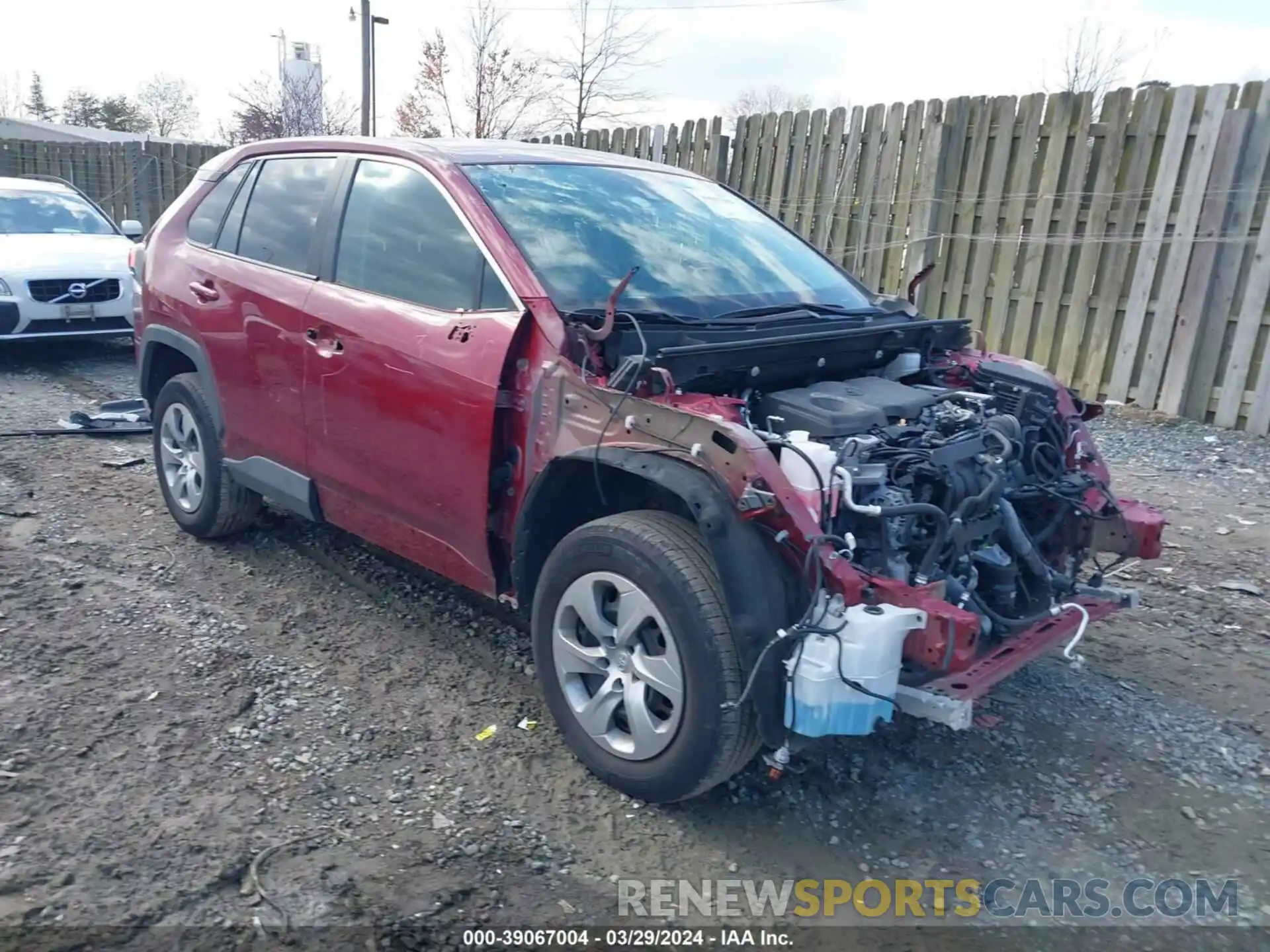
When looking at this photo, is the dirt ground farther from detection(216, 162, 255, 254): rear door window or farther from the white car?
the white car

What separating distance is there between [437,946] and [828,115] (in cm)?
878

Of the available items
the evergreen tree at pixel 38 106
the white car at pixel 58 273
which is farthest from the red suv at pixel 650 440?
the evergreen tree at pixel 38 106

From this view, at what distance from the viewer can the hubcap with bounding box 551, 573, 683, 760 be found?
9.70 ft

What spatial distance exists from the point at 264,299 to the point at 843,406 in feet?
8.38

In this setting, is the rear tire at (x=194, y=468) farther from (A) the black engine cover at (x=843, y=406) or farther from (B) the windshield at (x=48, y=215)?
(B) the windshield at (x=48, y=215)

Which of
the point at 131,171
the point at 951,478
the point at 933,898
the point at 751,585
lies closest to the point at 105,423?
the point at 751,585

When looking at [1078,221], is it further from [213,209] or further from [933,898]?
[933,898]

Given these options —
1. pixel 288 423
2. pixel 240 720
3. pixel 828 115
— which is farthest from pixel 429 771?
pixel 828 115

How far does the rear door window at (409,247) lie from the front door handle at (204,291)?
3.01ft

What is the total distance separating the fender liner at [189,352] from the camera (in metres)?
4.75

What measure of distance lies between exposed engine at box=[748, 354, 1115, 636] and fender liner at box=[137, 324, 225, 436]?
8.87ft

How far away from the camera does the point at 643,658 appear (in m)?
3.01

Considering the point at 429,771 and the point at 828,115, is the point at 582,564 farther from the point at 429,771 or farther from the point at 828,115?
the point at 828,115

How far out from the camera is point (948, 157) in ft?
28.6
